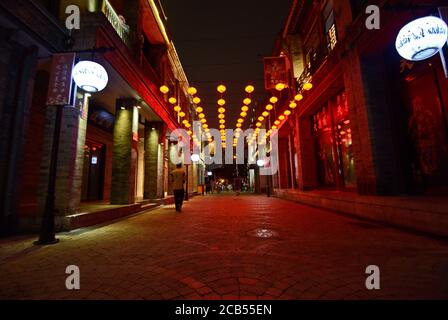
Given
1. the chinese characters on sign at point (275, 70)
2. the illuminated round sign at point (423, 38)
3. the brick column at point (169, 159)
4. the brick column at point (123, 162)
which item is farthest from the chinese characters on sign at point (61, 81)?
the brick column at point (169, 159)

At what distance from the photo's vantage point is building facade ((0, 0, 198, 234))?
561 cm

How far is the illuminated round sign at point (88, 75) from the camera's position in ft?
20.0

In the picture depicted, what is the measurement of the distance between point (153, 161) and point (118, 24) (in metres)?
7.14

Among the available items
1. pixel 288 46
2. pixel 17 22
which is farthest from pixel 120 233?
pixel 288 46

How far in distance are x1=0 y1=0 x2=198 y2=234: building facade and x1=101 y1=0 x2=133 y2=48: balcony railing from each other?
1.8 inches

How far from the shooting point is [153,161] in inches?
533

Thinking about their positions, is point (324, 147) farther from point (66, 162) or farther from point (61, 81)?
point (61, 81)

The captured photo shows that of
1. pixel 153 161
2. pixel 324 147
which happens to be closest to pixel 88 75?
pixel 153 161

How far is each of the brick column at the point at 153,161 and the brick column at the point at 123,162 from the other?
136 inches

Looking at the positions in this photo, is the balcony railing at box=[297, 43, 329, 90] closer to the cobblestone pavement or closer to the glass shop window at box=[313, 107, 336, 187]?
the glass shop window at box=[313, 107, 336, 187]

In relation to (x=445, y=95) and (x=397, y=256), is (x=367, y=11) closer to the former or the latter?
(x=445, y=95)

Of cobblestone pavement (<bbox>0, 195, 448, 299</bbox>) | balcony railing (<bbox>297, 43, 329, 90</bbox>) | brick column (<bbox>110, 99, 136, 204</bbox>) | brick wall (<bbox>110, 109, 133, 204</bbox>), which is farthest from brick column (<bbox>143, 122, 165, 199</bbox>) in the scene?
balcony railing (<bbox>297, 43, 329, 90</bbox>)

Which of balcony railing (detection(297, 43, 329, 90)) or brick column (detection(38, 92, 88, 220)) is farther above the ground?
balcony railing (detection(297, 43, 329, 90))

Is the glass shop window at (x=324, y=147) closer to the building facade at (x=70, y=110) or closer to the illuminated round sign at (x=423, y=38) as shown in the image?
the illuminated round sign at (x=423, y=38)
